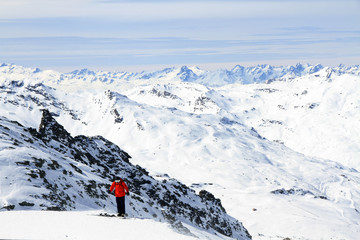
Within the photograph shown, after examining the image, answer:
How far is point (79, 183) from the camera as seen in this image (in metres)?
40.2

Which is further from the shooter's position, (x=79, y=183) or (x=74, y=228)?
(x=79, y=183)

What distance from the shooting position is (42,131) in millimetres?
61750

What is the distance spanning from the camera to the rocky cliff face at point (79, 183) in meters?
33.2

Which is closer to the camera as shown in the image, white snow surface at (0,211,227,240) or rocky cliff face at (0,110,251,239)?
white snow surface at (0,211,227,240)

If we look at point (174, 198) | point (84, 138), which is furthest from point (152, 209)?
point (84, 138)

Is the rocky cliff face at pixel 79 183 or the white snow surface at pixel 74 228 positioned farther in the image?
the rocky cliff face at pixel 79 183

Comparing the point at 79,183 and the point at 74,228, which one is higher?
the point at 74,228

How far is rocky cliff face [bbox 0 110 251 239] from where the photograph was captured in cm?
3322

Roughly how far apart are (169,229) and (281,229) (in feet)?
300

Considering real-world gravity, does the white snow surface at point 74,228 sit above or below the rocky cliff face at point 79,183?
above

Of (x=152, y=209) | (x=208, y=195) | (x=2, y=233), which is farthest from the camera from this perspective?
(x=208, y=195)

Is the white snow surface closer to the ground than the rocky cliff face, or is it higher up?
higher up

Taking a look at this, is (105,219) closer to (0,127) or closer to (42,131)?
(0,127)

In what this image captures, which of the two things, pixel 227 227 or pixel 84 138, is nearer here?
pixel 227 227
